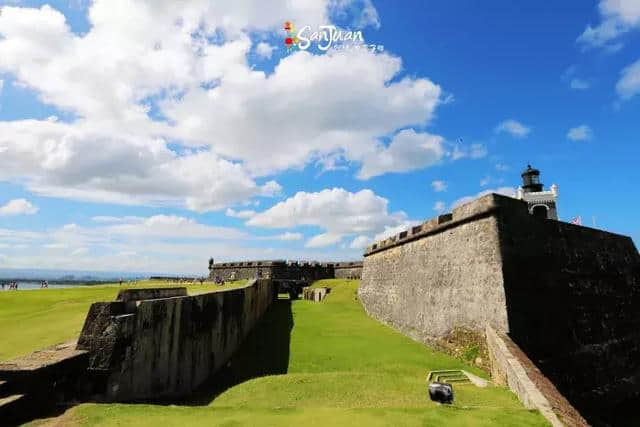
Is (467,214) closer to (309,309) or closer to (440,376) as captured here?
(440,376)

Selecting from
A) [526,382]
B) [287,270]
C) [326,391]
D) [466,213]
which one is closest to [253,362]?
[326,391]

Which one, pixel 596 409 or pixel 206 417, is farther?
pixel 596 409

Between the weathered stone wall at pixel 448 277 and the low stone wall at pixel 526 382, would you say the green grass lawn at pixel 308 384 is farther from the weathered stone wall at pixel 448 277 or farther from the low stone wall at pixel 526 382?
the weathered stone wall at pixel 448 277

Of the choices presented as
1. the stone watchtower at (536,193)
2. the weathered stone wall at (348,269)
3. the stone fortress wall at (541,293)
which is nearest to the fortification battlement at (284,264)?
the weathered stone wall at (348,269)

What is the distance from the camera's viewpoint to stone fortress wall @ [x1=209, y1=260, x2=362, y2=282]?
39156 mm

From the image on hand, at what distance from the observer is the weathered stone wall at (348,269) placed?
40.1 meters

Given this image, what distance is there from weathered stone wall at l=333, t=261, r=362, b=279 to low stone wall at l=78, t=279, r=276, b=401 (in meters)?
31.3

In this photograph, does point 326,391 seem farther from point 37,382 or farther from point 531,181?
point 531,181

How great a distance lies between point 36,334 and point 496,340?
1001 cm

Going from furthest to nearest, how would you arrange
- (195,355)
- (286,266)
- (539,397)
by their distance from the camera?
(286,266) → (195,355) → (539,397)

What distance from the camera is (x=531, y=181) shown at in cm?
3597

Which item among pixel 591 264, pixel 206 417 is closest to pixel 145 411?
pixel 206 417

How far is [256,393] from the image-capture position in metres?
6.87

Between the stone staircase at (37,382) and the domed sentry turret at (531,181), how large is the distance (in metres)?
39.2
